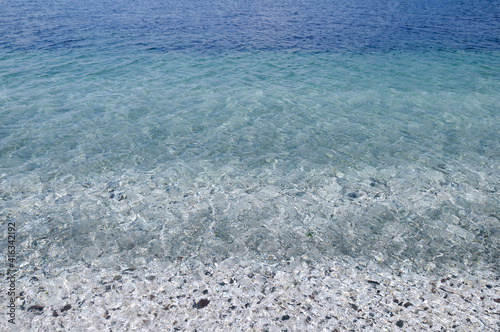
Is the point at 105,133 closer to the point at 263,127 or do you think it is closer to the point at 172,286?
the point at 263,127

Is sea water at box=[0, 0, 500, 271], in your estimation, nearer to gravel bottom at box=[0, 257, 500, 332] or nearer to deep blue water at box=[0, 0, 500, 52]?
gravel bottom at box=[0, 257, 500, 332]

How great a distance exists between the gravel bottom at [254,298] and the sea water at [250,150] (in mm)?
439

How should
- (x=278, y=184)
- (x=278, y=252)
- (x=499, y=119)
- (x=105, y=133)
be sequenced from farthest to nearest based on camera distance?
1. (x=499, y=119)
2. (x=105, y=133)
3. (x=278, y=184)
4. (x=278, y=252)

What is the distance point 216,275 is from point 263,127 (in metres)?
7.80

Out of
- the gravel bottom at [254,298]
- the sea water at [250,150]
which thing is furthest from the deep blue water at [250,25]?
the gravel bottom at [254,298]

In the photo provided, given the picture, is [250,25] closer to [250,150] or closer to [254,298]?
[250,150]

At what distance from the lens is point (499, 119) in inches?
574

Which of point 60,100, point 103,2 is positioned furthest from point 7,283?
point 103,2

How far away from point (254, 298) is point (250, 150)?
Result: 6422 mm

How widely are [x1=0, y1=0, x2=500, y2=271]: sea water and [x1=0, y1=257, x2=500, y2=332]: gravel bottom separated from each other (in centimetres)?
44

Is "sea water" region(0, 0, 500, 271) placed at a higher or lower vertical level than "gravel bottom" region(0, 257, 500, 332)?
lower

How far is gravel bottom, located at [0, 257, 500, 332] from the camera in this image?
19.7 feet

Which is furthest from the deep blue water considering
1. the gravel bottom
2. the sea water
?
the gravel bottom

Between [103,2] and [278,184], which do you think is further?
[103,2]
